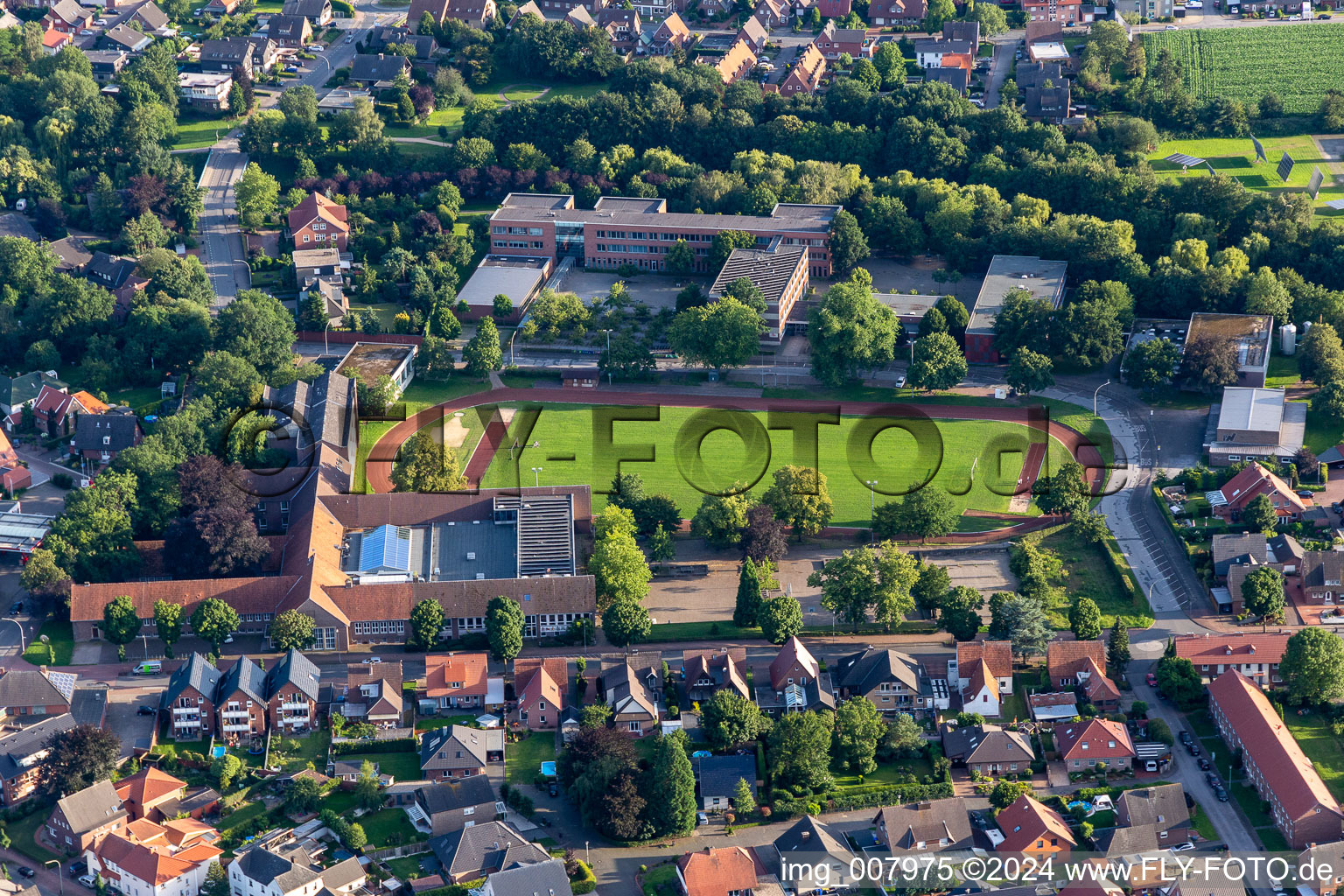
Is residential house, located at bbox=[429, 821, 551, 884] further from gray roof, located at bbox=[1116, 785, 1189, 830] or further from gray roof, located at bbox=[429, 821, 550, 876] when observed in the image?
gray roof, located at bbox=[1116, 785, 1189, 830]

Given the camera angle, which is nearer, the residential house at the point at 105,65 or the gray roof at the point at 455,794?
the gray roof at the point at 455,794

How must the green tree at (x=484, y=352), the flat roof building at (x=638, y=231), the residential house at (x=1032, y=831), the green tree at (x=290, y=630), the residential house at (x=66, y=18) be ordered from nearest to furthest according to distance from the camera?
the residential house at (x=1032, y=831) → the green tree at (x=290, y=630) → the green tree at (x=484, y=352) → the flat roof building at (x=638, y=231) → the residential house at (x=66, y=18)

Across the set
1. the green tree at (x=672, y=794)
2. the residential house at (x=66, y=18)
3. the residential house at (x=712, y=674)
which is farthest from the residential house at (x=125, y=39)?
the green tree at (x=672, y=794)

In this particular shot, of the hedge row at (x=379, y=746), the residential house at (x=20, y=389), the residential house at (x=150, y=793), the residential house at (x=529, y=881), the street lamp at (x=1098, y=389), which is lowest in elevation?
the residential house at (x=20, y=389)

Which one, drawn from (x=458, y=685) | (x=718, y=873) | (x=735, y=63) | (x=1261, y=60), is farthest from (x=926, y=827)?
(x=1261, y=60)

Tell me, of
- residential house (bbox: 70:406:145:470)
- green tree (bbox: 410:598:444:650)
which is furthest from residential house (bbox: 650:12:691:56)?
green tree (bbox: 410:598:444:650)

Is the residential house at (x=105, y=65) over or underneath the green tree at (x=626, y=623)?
over

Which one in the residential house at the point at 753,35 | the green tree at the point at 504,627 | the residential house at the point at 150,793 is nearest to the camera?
the residential house at the point at 150,793

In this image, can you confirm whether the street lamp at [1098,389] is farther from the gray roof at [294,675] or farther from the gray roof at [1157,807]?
the gray roof at [294,675]

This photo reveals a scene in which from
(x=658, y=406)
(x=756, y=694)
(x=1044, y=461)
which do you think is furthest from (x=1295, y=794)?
(x=658, y=406)
